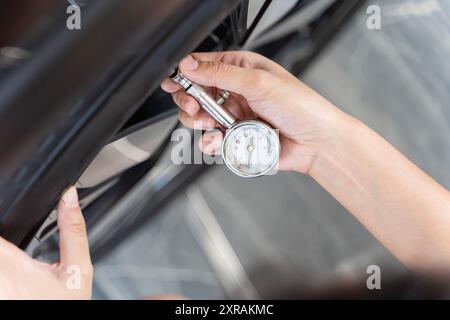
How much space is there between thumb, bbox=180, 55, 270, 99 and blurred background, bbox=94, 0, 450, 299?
0.25 meters

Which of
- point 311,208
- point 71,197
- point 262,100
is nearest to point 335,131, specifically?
point 262,100

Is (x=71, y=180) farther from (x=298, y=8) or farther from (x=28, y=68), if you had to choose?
(x=298, y=8)

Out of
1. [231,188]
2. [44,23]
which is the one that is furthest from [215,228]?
[44,23]

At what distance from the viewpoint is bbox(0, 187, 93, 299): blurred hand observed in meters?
0.61

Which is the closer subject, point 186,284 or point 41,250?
point 41,250

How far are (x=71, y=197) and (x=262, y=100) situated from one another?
0.33m

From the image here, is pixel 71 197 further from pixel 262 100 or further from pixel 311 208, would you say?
pixel 311 208

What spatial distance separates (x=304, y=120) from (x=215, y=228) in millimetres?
377

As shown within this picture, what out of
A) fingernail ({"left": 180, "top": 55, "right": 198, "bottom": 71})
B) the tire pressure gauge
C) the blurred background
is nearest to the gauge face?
the tire pressure gauge

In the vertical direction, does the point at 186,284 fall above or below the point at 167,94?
below

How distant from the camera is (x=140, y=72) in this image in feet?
1.77
